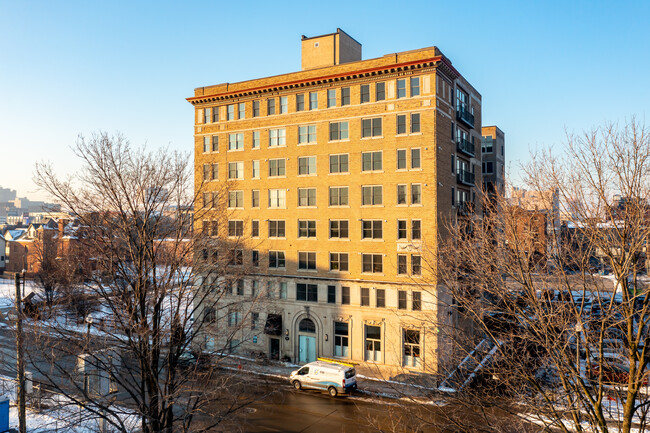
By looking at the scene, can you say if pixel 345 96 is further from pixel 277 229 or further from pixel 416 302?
pixel 416 302

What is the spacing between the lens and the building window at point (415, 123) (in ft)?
121

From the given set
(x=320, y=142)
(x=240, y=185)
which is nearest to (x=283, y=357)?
(x=240, y=185)

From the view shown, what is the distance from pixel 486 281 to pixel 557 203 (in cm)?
303

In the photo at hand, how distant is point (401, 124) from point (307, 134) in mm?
8797

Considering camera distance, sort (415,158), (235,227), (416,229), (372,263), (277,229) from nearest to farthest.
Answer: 1. (416,229)
2. (415,158)
3. (372,263)
4. (277,229)
5. (235,227)

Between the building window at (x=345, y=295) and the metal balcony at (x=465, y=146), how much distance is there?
1625 cm

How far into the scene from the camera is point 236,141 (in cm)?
4494

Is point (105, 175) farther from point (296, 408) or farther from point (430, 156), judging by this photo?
point (430, 156)

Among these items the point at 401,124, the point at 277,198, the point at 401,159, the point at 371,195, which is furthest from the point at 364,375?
the point at 401,124

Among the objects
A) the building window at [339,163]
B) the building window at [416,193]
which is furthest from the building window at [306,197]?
the building window at [416,193]

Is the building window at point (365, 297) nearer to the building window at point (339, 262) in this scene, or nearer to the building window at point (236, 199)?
the building window at point (339, 262)

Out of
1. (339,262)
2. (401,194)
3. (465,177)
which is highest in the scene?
(465,177)

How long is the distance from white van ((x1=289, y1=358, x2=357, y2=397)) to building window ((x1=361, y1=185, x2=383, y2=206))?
13480 mm

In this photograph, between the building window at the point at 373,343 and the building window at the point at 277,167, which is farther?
the building window at the point at 277,167
